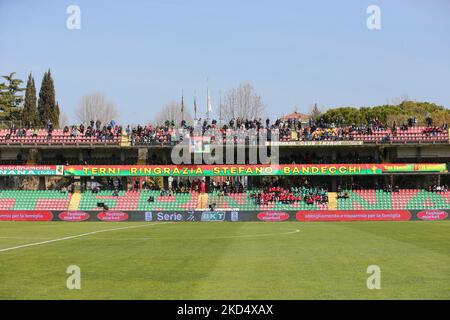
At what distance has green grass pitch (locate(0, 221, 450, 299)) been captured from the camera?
1548cm

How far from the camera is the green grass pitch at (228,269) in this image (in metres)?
15.5

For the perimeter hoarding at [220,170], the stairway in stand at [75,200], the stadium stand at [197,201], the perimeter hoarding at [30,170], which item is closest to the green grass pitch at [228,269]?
the stadium stand at [197,201]

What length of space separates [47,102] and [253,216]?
59.1 metres

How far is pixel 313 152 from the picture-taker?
76.1 m

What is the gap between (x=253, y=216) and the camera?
193 feet

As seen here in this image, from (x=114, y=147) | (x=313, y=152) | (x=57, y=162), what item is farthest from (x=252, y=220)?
(x=57, y=162)

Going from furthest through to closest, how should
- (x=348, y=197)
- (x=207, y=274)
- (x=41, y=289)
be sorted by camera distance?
(x=348, y=197) < (x=207, y=274) < (x=41, y=289)

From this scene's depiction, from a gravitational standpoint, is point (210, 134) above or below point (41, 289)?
above

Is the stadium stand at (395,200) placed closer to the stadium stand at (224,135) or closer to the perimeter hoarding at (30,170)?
the stadium stand at (224,135)

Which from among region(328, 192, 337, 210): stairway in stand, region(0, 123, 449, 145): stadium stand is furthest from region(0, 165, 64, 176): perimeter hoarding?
region(328, 192, 337, 210): stairway in stand

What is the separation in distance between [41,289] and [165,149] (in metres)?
61.7

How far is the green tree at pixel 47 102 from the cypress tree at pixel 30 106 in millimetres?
1164

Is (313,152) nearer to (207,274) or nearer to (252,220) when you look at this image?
(252,220)

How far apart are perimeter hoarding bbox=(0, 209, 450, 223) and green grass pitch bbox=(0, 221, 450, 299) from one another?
87.2 ft
